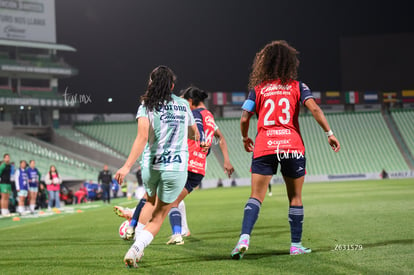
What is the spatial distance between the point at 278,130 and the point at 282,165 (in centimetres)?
39

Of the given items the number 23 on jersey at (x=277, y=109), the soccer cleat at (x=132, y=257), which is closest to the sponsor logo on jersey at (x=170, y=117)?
the number 23 on jersey at (x=277, y=109)

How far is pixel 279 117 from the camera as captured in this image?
6.16 m

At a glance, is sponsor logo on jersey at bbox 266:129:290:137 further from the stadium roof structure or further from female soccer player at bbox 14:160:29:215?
the stadium roof structure

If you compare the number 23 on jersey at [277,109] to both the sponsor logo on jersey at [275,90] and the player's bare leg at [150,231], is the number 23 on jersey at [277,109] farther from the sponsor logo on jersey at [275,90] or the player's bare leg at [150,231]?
the player's bare leg at [150,231]

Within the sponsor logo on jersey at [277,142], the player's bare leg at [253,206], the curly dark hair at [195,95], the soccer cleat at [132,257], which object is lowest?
the soccer cleat at [132,257]

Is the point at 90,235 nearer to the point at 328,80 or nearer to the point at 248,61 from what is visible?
the point at 248,61

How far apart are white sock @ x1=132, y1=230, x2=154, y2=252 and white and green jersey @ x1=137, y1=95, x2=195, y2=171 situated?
0.69 m

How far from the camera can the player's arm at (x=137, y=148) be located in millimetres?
5387

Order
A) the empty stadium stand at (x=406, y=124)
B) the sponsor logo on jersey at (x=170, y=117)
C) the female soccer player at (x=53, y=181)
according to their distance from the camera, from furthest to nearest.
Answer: the empty stadium stand at (x=406, y=124)
the female soccer player at (x=53, y=181)
the sponsor logo on jersey at (x=170, y=117)

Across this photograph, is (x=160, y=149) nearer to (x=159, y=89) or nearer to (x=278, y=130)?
(x=159, y=89)

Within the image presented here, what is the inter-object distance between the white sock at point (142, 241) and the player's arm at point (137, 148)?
0.64 metres

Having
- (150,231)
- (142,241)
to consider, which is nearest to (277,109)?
(150,231)

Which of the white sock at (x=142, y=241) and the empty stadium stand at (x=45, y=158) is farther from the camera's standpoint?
the empty stadium stand at (x=45, y=158)

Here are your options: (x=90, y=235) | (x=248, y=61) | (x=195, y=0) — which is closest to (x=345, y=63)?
(x=248, y=61)
